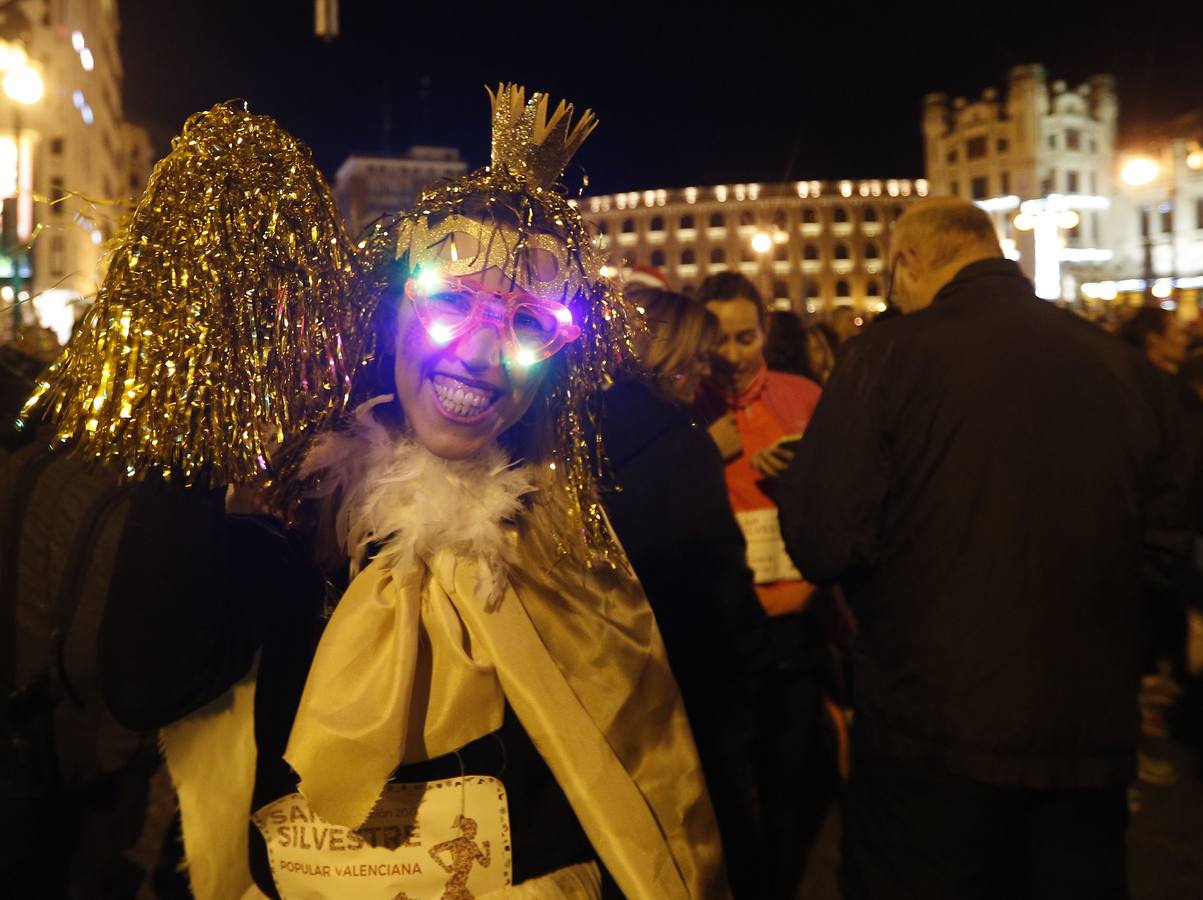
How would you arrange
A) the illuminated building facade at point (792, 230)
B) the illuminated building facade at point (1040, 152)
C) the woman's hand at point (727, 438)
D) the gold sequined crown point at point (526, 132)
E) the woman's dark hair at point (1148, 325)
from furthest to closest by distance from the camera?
1. the illuminated building facade at point (792, 230)
2. the illuminated building facade at point (1040, 152)
3. the woman's dark hair at point (1148, 325)
4. the woman's hand at point (727, 438)
5. the gold sequined crown point at point (526, 132)

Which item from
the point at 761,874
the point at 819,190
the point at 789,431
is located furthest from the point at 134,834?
the point at 819,190

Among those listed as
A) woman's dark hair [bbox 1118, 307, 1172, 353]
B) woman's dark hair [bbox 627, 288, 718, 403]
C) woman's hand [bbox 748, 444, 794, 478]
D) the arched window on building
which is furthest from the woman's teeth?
the arched window on building

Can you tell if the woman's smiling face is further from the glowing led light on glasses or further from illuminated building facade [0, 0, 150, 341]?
illuminated building facade [0, 0, 150, 341]

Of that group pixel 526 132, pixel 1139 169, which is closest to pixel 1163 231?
pixel 1139 169

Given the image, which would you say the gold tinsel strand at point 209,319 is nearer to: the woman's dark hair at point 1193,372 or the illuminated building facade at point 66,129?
the illuminated building facade at point 66,129

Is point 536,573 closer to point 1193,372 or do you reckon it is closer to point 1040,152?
point 1193,372

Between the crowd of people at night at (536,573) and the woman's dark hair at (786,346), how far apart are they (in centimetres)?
186

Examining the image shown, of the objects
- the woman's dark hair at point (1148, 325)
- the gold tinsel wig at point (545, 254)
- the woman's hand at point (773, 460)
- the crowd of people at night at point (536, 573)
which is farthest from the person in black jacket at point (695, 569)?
the woman's dark hair at point (1148, 325)

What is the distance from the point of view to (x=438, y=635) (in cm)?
162

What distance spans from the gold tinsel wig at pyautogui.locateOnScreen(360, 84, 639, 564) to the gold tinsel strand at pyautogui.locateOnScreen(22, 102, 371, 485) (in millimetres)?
189

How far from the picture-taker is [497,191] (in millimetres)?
1811

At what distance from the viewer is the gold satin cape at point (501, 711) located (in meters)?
1.47

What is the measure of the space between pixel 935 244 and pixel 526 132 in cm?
127

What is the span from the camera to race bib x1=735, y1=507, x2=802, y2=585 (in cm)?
342
